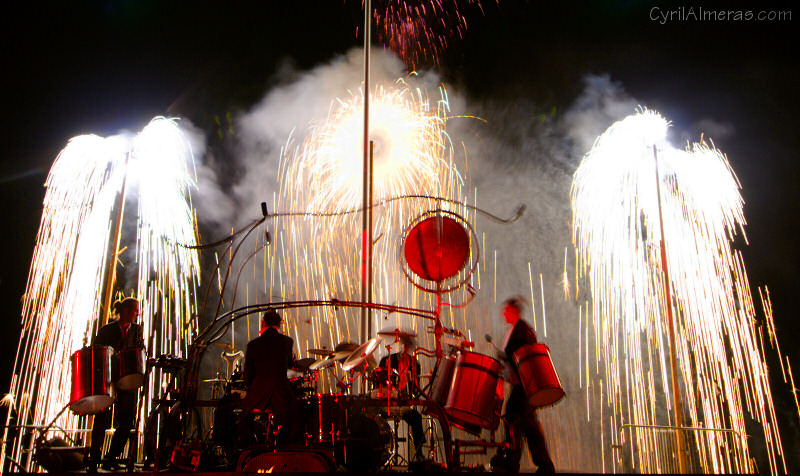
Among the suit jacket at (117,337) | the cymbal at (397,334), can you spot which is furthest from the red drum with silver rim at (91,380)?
the cymbal at (397,334)

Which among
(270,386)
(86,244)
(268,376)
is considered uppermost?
(86,244)

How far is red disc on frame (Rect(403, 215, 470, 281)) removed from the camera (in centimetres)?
729

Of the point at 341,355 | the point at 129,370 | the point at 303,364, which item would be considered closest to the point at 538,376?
the point at 341,355

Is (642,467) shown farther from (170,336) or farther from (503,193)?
(170,336)

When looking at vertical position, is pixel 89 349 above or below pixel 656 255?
below

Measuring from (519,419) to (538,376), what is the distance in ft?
2.54

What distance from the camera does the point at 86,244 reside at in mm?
13586

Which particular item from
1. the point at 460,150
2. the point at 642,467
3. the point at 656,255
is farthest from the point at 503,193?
the point at 642,467

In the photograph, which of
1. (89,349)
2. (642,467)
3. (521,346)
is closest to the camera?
(89,349)

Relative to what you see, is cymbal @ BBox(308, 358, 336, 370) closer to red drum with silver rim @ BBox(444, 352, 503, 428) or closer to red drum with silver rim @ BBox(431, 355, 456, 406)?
red drum with silver rim @ BBox(431, 355, 456, 406)

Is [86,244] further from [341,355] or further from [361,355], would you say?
[361,355]

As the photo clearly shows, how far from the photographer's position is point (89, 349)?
6387 millimetres

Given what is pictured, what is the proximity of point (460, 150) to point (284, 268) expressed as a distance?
9323mm

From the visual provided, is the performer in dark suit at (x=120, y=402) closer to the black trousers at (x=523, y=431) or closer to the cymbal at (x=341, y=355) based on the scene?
the cymbal at (x=341, y=355)
